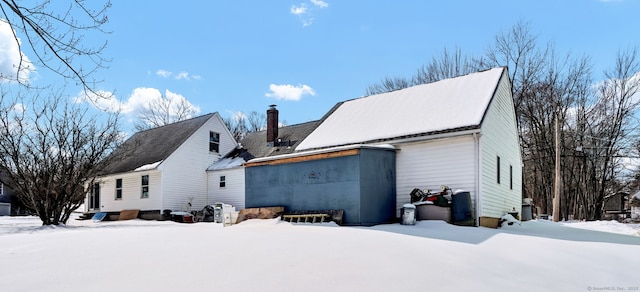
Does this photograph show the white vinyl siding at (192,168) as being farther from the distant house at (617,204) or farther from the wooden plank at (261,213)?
the distant house at (617,204)

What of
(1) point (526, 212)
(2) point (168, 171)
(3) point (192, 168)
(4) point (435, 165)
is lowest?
(1) point (526, 212)

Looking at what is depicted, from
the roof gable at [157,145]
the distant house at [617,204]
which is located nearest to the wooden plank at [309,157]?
the roof gable at [157,145]

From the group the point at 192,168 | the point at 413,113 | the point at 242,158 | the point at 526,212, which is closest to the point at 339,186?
the point at 413,113

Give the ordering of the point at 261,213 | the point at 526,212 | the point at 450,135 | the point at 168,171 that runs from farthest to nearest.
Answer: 1. the point at 168,171
2. the point at 526,212
3. the point at 261,213
4. the point at 450,135

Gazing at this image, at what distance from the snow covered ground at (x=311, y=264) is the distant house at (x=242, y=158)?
43.8 ft

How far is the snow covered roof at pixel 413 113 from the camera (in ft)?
43.5

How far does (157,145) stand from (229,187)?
5.44m

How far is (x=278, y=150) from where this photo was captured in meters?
22.2

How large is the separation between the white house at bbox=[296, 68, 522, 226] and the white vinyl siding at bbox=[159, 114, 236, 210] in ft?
29.1

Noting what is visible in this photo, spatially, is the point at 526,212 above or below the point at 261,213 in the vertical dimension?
below

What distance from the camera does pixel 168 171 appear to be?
22.1 meters

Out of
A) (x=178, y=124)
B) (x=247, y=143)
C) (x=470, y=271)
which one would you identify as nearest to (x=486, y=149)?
(x=470, y=271)

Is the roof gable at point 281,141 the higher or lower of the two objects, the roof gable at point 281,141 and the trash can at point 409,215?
the higher

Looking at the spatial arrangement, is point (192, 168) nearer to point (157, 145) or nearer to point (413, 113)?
point (157, 145)
